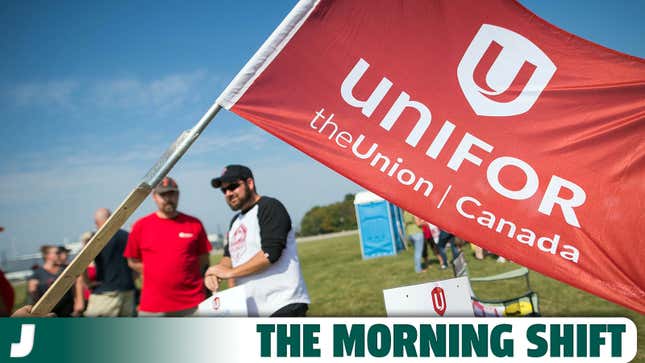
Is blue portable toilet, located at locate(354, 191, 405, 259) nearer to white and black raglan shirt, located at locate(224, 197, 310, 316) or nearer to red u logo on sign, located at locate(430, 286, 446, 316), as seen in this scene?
white and black raglan shirt, located at locate(224, 197, 310, 316)

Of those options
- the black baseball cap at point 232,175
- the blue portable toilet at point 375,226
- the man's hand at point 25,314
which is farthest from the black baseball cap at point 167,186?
the blue portable toilet at point 375,226

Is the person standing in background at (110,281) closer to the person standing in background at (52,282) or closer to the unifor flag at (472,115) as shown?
the person standing in background at (52,282)

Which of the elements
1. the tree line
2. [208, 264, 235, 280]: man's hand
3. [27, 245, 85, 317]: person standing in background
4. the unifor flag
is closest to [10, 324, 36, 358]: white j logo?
[208, 264, 235, 280]: man's hand

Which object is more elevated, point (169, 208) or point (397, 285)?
point (169, 208)

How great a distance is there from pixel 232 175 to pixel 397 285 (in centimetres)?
622

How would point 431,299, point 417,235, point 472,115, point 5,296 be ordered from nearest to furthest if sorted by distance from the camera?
point 472,115, point 431,299, point 5,296, point 417,235

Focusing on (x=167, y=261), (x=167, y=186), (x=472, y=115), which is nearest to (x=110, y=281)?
(x=167, y=261)

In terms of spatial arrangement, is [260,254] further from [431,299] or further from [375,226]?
[375,226]

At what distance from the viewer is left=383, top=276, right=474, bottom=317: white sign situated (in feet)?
7.57

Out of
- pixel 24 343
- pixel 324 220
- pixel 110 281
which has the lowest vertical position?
pixel 24 343

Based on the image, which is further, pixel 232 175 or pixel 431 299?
pixel 232 175

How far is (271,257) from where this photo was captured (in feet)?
9.29

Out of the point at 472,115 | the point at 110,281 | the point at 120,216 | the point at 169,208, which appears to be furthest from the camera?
the point at 110,281

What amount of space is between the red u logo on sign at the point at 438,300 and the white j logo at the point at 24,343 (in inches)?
73.3
